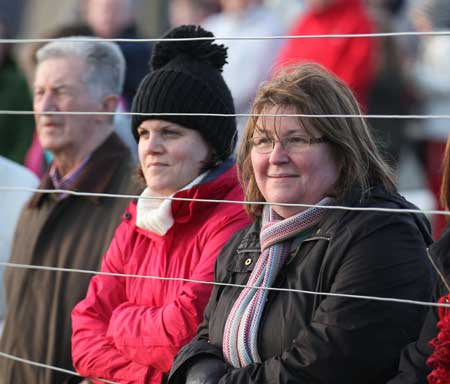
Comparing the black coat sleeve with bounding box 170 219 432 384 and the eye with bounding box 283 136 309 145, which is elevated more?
the eye with bounding box 283 136 309 145

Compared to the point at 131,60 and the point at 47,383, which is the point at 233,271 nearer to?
the point at 47,383

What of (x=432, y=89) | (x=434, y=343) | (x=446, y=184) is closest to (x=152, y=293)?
(x=446, y=184)

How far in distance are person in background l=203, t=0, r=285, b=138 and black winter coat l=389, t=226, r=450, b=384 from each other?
3648 millimetres

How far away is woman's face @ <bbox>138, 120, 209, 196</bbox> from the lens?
3670mm

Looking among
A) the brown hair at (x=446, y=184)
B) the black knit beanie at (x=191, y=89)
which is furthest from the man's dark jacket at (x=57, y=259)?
the brown hair at (x=446, y=184)

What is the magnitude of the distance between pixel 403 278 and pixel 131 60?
9.53 feet

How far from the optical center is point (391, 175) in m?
3.21

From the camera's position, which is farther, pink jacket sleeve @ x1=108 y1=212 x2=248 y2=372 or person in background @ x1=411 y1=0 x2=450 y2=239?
person in background @ x1=411 y1=0 x2=450 y2=239

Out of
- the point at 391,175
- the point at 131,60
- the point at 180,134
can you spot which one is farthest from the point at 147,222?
the point at 131,60

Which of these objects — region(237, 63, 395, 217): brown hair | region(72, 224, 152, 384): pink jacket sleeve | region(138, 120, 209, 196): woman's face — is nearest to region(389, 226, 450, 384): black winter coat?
region(237, 63, 395, 217): brown hair

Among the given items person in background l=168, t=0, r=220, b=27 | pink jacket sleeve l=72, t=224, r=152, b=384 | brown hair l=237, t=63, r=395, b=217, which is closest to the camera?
brown hair l=237, t=63, r=395, b=217

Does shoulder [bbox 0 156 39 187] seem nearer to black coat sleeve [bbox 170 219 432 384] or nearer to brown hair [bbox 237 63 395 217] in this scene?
brown hair [bbox 237 63 395 217]

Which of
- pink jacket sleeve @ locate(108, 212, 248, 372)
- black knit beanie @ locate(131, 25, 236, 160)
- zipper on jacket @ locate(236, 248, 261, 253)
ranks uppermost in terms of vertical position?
black knit beanie @ locate(131, 25, 236, 160)

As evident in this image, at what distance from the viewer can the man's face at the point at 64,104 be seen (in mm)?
4488
